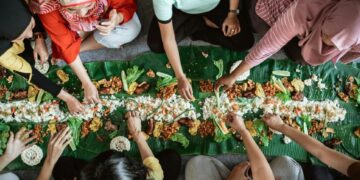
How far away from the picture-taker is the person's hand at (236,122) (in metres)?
1.73

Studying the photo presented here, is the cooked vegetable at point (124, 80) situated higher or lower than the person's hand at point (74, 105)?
higher

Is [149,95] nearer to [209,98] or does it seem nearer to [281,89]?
[209,98]

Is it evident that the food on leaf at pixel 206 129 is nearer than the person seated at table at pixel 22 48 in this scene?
No

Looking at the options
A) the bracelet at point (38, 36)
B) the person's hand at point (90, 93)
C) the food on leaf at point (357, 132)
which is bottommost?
the food on leaf at point (357, 132)

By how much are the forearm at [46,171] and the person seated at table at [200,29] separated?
2.58ft

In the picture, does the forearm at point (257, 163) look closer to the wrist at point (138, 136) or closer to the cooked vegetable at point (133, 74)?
the wrist at point (138, 136)

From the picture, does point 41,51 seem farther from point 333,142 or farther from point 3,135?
point 333,142

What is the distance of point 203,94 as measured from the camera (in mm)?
1906

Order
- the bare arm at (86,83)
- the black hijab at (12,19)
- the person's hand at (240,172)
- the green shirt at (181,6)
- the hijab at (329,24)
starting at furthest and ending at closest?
the bare arm at (86,83), the person's hand at (240,172), the green shirt at (181,6), the black hijab at (12,19), the hijab at (329,24)

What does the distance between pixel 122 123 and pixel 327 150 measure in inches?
41.7

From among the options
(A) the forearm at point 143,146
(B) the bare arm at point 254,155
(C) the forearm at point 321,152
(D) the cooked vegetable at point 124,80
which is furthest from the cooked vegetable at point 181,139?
(C) the forearm at point 321,152

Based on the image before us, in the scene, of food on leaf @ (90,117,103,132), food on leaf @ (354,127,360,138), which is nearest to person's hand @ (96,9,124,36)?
food on leaf @ (90,117,103,132)

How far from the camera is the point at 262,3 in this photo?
61.8 inches

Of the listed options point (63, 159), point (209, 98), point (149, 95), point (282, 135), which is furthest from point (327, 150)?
point (63, 159)
